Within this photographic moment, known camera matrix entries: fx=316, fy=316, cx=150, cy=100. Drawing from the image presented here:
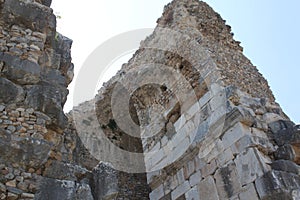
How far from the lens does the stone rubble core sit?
2.97 m

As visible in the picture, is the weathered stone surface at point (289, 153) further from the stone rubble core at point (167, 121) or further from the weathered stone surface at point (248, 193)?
the weathered stone surface at point (248, 193)

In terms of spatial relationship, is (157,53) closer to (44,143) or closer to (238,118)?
(238,118)

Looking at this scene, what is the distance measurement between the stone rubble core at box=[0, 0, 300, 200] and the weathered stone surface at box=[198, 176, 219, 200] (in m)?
0.02

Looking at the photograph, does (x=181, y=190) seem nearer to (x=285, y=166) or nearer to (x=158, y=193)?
(x=158, y=193)

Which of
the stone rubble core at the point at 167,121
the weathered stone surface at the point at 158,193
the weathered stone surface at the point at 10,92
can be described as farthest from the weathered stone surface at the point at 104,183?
the weathered stone surface at the point at 158,193

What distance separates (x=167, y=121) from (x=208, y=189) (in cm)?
179

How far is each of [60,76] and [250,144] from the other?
9.20ft

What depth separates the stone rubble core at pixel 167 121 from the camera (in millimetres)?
2975

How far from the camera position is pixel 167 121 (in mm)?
6391

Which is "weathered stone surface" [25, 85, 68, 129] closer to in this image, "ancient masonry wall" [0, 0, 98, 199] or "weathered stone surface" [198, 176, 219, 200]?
"ancient masonry wall" [0, 0, 98, 199]

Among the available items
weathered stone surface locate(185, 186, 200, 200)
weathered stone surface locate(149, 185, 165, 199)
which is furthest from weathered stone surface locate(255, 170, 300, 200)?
weathered stone surface locate(149, 185, 165, 199)

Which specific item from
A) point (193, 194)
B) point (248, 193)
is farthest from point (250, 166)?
point (193, 194)

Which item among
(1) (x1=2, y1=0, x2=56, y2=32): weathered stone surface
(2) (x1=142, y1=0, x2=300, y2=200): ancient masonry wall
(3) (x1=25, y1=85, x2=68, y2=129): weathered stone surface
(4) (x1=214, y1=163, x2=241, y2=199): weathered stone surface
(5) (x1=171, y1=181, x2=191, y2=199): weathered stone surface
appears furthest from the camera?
(5) (x1=171, y1=181, x2=191, y2=199): weathered stone surface

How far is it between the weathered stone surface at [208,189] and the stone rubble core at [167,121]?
0.02 m
